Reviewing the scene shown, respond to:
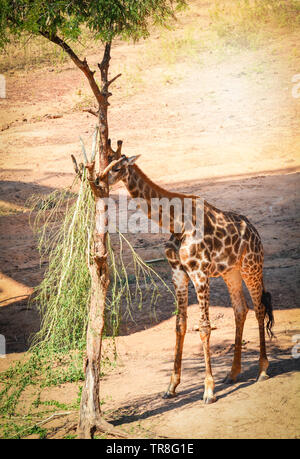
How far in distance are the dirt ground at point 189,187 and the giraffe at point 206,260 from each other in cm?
43

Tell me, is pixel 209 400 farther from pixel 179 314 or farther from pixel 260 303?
pixel 260 303

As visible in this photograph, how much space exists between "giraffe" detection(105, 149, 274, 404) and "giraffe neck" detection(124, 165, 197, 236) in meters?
0.01

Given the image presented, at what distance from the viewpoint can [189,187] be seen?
1386 centimetres

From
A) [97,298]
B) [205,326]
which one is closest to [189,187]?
[205,326]

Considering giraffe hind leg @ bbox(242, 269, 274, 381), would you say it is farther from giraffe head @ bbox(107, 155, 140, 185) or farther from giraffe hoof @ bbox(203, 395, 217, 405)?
giraffe head @ bbox(107, 155, 140, 185)

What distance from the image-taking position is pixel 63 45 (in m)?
5.71

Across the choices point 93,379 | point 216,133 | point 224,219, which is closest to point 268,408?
point 93,379

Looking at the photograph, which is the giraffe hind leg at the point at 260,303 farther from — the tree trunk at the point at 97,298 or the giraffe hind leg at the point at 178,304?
the tree trunk at the point at 97,298

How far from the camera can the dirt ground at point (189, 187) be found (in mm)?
5742

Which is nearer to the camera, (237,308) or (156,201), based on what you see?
(156,201)

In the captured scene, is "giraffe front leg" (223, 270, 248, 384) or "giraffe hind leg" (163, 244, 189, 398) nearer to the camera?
"giraffe hind leg" (163, 244, 189, 398)

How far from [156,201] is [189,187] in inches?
316

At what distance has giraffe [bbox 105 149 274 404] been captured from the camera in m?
5.86

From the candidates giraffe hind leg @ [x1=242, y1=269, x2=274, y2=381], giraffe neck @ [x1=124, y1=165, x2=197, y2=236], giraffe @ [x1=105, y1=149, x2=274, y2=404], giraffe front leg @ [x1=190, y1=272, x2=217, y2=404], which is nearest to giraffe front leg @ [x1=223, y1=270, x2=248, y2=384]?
giraffe @ [x1=105, y1=149, x2=274, y2=404]
